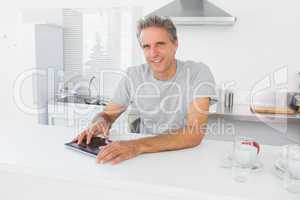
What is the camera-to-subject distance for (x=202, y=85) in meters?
1.44

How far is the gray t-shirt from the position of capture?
156 cm

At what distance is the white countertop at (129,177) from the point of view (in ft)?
2.88

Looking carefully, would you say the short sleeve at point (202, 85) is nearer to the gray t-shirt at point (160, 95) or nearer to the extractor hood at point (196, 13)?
the gray t-shirt at point (160, 95)

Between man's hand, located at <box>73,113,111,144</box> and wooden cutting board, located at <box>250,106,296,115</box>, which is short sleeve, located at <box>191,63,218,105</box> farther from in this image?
wooden cutting board, located at <box>250,106,296,115</box>

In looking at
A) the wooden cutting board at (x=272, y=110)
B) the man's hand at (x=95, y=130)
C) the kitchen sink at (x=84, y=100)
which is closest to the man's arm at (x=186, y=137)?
the man's hand at (x=95, y=130)

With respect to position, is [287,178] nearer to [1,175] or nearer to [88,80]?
[1,175]

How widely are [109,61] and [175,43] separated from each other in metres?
1.98

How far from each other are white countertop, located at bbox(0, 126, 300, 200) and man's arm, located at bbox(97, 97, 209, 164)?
0.09ft

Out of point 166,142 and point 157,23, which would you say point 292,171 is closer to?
point 166,142

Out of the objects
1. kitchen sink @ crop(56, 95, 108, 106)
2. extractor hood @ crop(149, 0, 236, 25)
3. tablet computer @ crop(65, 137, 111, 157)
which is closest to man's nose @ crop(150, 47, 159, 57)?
tablet computer @ crop(65, 137, 111, 157)

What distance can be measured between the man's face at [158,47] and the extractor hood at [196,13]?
114 centimetres

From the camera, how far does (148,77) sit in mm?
1643

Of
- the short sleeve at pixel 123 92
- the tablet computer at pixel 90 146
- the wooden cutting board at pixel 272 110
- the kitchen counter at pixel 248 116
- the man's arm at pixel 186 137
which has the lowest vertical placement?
the kitchen counter at pixel 248 116

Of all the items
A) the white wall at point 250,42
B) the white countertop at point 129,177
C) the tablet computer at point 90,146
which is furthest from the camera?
the white wall at point 250,42
